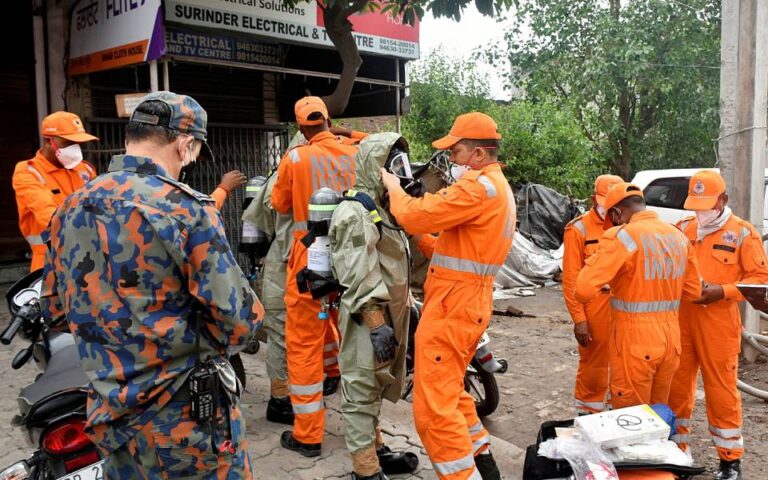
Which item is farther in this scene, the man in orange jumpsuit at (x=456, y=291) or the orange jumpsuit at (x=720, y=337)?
the orange jumpsuit at (x=720, y=337)

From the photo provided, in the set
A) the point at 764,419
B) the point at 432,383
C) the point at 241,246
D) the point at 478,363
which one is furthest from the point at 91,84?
the point at 764,419

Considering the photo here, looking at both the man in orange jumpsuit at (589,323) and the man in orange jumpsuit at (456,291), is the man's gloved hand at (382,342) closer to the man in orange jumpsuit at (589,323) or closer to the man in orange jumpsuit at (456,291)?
the man in orange jumpsuit at (456,291)

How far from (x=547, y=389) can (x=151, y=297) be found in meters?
4.29

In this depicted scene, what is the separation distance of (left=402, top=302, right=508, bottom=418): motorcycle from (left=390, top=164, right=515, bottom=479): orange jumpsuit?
1.04 m

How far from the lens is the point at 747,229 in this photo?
3990mm

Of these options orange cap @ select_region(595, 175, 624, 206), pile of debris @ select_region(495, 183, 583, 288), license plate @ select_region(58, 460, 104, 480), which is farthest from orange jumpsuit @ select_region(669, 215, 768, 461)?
pile of debris @ select_region(495, 183, 583, 288)

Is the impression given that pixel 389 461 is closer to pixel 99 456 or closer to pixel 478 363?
pixel 478 363

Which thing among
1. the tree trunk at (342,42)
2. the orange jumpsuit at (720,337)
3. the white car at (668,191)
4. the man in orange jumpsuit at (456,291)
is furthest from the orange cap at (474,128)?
the white car at (668,191)

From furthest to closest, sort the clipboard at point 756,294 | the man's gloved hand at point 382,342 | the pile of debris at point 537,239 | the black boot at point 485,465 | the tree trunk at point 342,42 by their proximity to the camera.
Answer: the pile of debris at point 537,239 → the tree trunk at point 342,42 → the clipboard at point 756,294 → the black boot at point 485,465 → the man's gloved hand at point 382,342

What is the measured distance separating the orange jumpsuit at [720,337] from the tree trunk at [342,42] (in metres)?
3.96

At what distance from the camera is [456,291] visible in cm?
321

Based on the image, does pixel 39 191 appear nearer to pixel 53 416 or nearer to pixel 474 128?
pixel 53 416

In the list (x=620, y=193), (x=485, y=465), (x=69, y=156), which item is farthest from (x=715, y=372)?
(x=69, y=156)

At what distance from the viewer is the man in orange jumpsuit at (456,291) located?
10.2ft
